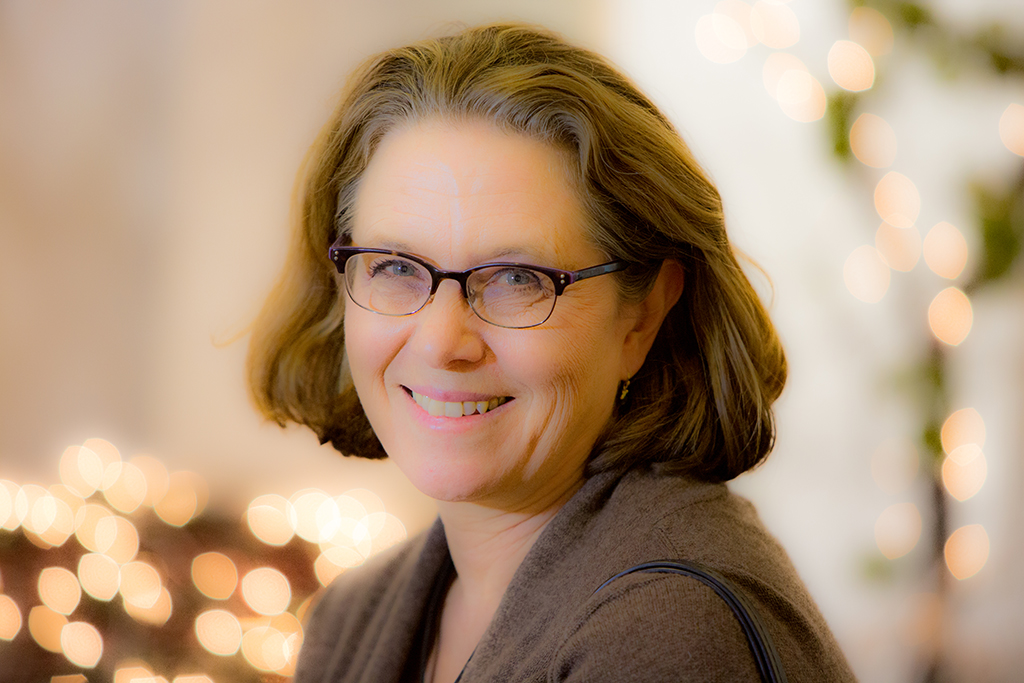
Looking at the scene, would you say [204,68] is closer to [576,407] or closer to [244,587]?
[244,587]

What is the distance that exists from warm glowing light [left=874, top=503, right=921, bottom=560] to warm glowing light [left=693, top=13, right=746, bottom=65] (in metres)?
1.46

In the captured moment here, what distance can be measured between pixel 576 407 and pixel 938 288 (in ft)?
5.44

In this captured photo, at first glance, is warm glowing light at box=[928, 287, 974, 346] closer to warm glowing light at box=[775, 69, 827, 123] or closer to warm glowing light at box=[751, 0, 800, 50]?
warm glowing light at box=[775, 69, 827, 123]

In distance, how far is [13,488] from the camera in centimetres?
193

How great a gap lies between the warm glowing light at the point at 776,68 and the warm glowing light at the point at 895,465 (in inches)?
43.0

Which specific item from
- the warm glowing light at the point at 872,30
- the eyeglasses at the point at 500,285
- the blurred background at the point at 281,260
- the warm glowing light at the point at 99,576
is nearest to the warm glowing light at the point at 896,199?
the blurred background at the point at 281,260

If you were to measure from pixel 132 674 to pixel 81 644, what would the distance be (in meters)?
0.16

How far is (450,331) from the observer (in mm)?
934

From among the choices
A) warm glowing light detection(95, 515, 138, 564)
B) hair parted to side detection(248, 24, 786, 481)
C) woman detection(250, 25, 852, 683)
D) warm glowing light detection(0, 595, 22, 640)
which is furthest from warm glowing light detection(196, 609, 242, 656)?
hair parted to side detection(248, 24, 786, 481)

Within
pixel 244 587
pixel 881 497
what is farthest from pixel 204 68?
pixel 881 497

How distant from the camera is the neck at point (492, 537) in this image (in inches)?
42.5

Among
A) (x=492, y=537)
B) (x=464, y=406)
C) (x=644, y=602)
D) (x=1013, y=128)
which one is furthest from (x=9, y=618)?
(x=1013, y=128)

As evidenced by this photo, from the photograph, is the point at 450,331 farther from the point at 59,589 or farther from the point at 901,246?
the point at 901,246

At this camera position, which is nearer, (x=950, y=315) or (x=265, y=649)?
(x=265, y=649)
